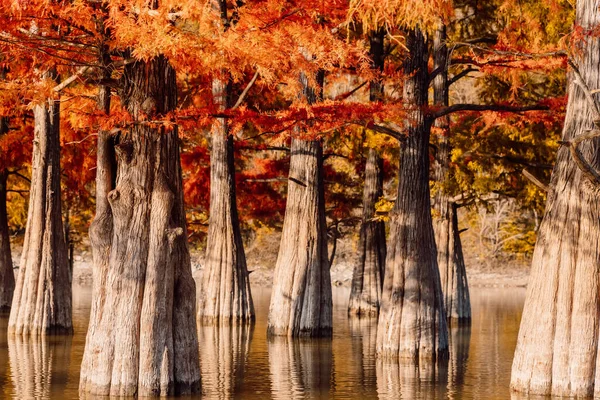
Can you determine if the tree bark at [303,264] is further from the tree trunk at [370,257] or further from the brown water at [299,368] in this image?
the tree trunk at [370,257]

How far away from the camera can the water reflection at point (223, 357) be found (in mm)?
16172

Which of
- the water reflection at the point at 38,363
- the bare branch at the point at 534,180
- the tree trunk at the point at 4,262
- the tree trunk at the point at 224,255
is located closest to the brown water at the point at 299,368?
the water reflection at the point at 38,363

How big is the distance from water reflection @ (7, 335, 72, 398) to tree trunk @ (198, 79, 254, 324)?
4989mm

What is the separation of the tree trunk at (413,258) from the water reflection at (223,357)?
2.74 m

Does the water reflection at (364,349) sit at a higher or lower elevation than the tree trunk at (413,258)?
lower

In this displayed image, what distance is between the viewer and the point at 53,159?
76.3 ft

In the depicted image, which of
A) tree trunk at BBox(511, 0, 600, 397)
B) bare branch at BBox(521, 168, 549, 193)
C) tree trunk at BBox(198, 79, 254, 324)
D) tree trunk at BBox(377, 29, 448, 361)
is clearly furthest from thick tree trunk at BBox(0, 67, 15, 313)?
tree trunk at BBox(511, 0, 600, 397)

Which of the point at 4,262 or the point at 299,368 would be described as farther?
the point at 4,262

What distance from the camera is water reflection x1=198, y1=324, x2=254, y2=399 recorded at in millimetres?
16172

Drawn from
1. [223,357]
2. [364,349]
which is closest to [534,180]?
[223,357]

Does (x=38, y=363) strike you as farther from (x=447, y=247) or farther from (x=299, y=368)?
(x=447, y=247)

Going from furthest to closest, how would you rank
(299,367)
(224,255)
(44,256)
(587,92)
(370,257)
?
(370,257) < (224,255) < (44,256) < (299,367) < (587,92)

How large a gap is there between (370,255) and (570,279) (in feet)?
54.2

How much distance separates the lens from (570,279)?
14.8 m
